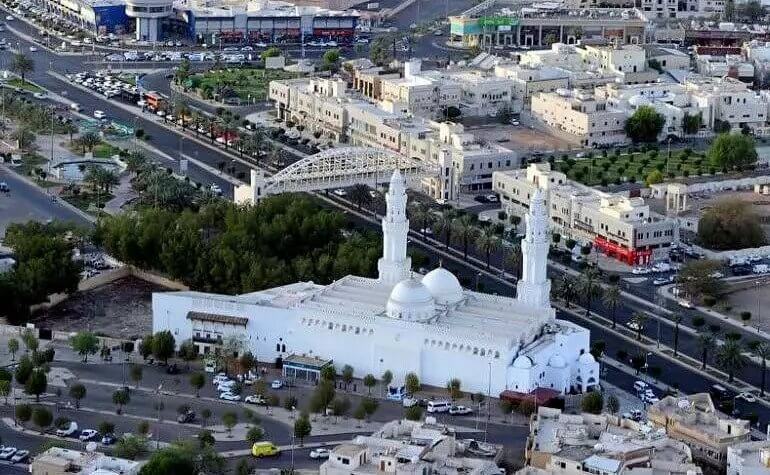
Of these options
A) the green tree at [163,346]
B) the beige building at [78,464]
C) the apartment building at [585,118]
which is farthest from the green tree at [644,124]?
the beige building at [78,464]

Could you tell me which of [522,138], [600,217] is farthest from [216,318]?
[522,138]

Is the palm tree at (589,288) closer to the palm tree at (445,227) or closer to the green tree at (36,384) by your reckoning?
the palm tree at (445,227)

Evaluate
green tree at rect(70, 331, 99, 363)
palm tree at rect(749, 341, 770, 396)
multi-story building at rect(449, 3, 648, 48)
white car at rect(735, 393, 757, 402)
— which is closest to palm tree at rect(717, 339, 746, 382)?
palm tree at rect(749, 341, 770, 396)

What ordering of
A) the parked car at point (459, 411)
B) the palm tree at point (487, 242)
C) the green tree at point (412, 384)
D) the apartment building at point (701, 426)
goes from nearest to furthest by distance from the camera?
the apartment building at point (701, 426), the parked car at point (459, 411), the green tree at point (412, 384), the palm tree at point (487, 242)

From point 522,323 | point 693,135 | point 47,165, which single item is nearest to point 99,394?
point 522,323

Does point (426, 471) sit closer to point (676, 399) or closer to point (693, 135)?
point (676, 399)

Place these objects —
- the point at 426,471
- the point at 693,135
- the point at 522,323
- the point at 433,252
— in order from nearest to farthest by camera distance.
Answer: the point at 426,471, the point at 522,323, the point at 433,252, the point at 693,135

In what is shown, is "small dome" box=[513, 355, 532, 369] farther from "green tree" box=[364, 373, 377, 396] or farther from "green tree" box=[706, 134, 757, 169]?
"green tree" box=[706, 134, 757, 169]
